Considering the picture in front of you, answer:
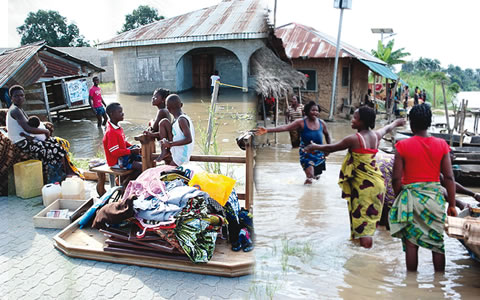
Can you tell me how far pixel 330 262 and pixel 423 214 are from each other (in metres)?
0.89

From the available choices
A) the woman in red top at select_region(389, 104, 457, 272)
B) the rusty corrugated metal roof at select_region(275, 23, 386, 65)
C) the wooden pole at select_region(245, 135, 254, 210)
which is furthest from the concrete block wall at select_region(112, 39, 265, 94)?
the woman in red top at select_region(389, 104, 457, 272)

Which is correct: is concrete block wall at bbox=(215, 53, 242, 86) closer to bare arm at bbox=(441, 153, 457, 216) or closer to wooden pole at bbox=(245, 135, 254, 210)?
wooden pole at bbox=(245, 135, 254, 210)

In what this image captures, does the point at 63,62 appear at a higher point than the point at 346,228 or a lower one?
higher

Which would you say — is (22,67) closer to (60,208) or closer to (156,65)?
(156,65)

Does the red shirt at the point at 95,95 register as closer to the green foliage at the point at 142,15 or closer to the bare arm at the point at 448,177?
the bare arm at the point at 448,177

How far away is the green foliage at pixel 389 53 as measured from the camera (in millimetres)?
21983

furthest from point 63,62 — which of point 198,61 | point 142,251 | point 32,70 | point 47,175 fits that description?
point 142,251

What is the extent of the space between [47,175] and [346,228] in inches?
160

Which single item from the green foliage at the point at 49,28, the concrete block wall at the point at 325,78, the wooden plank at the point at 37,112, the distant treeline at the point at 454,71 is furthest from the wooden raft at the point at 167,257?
the distant treeline at the point at 454,71

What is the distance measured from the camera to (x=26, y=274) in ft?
10.5

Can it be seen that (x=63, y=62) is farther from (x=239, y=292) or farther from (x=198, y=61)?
(x=239, y=292)

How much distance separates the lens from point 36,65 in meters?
10.6

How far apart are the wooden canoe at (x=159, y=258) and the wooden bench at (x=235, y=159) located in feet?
1.97

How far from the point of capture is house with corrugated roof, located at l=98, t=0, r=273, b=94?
13698 mm
